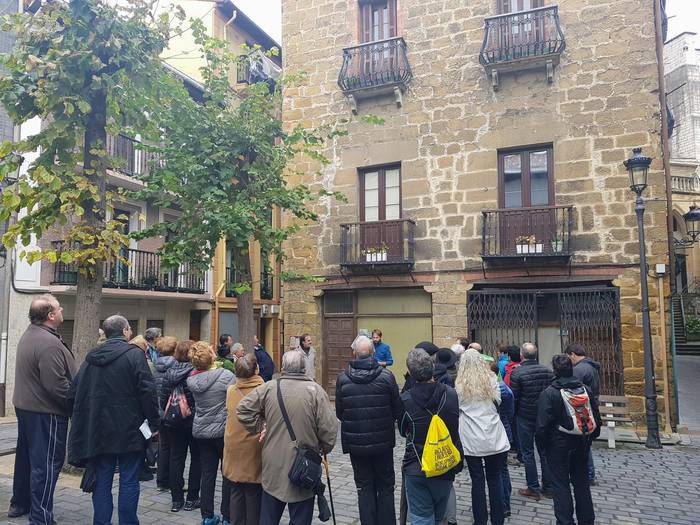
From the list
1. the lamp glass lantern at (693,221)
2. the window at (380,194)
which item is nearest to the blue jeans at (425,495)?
the window at (380,194)

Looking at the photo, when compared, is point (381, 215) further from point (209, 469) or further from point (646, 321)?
point (209, 469)

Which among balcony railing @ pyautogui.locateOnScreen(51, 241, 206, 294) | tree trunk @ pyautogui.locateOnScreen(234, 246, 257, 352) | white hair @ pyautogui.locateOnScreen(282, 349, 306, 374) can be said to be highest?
balcony railing @ pyautogui.locateOnScreen(51, 241, 206, 294)

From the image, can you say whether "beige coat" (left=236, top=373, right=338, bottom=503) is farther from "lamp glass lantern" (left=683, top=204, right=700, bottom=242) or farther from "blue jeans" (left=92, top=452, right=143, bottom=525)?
"lamp glass lantern" (left=683, top=204, right=700, bottom=242)

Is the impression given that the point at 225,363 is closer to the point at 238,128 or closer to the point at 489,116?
the point at 238,128

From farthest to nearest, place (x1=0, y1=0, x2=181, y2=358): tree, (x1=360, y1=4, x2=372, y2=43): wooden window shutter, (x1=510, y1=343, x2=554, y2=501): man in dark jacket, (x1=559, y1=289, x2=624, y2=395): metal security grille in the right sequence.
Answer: (x1=360, y1=4, x2=372, y2=43): wooden window shutter, (x1=559, y1=289, x2=624, y2=395): metal security grille, (x1=0, y1=0, x2=181, y2=358): tree, (x1=510, y1=343, x2=554, y2=501): man in dark jacket

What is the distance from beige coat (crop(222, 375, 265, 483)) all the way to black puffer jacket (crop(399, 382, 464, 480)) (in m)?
1.24

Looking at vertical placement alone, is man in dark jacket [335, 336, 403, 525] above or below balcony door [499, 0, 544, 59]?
below

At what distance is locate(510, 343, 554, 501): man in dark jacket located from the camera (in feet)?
20.4

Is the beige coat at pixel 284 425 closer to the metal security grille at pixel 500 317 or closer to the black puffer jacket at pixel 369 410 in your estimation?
the black puffer jacket at pixel 369 410

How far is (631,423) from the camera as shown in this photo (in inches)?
402

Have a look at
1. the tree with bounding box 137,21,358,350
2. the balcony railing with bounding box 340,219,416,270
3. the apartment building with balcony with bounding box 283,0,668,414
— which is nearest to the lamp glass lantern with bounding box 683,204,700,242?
the apartment building with balcony with bounding box 283,0,668,414

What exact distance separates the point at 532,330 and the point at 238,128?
22.3 ft

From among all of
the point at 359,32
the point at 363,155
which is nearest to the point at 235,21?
the point at 359,32

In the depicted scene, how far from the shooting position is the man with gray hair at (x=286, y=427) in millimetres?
4215
